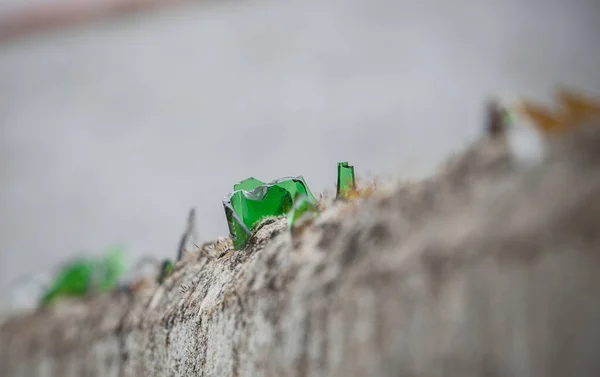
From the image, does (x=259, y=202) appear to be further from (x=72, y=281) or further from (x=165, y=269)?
(x=72, y=281)

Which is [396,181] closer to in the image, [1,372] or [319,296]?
[319,296]

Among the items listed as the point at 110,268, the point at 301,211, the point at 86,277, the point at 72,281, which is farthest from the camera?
the point at 72,281

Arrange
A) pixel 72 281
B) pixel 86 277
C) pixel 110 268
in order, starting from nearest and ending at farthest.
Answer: pixel 110 268, pixel 86 277, pixel 72 281

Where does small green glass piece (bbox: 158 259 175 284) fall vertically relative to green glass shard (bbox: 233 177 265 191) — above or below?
below

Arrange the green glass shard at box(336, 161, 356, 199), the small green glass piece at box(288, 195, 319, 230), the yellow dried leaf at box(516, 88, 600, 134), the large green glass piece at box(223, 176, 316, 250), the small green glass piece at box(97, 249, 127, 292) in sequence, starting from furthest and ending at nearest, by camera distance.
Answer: the small green glass piece at box(97, 249, 127, 292)
the large green glass piece at box(223, 176, 316, 250)
the green glass shard at box(336, 161, 356, 199)
the small green glass piece at box(288, 195, 319, 230)
the yellow dried leaf at box(516, 88, 600, 134)

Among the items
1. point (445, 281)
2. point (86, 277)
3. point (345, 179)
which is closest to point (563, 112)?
point (445, 281)

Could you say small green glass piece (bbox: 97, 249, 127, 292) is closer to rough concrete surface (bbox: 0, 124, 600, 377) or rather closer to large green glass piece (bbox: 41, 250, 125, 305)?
large green glass piece (bbox: 41, 250, 125, 305)

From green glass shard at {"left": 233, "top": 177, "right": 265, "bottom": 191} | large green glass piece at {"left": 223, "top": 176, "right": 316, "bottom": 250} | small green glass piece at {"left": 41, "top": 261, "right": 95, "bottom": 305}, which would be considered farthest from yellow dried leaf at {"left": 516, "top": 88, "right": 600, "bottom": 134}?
small green glass piece at {"left": 41, "top": 261, "right": 95, "bottom": 305}
